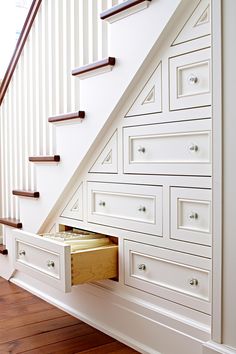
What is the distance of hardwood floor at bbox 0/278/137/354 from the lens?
5.55ft

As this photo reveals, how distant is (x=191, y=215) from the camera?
4.75 ft

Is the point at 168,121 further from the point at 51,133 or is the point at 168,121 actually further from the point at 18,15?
the point at 18,15

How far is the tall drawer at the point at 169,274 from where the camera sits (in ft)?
4.66

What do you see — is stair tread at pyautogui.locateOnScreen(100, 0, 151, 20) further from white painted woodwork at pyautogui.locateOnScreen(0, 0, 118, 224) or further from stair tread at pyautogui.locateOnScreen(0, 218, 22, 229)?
stair tread at pyautogui.locateOnScreen(0, 218, 22, 229)

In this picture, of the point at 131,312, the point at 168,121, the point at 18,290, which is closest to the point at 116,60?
the point at 168,121

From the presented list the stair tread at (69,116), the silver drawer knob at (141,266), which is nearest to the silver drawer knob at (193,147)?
the silver drawer knob at (141,266)

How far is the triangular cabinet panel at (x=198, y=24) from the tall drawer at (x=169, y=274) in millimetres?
701

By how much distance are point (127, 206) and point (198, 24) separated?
71 centimetres

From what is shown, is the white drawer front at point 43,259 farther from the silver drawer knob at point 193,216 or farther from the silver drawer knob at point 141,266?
the silver drawer knob at point 193,216

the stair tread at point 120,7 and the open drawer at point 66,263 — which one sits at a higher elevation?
the stair tread at point 120,7

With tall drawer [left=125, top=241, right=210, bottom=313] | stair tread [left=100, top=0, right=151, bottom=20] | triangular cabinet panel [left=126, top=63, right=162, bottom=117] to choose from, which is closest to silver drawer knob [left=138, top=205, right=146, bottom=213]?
tall drawer [left=125, top=241, right=210, bottom=313]

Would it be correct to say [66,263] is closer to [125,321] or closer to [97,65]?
[125,321]

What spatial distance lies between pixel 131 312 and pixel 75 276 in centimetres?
25

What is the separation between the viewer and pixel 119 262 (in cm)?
177
